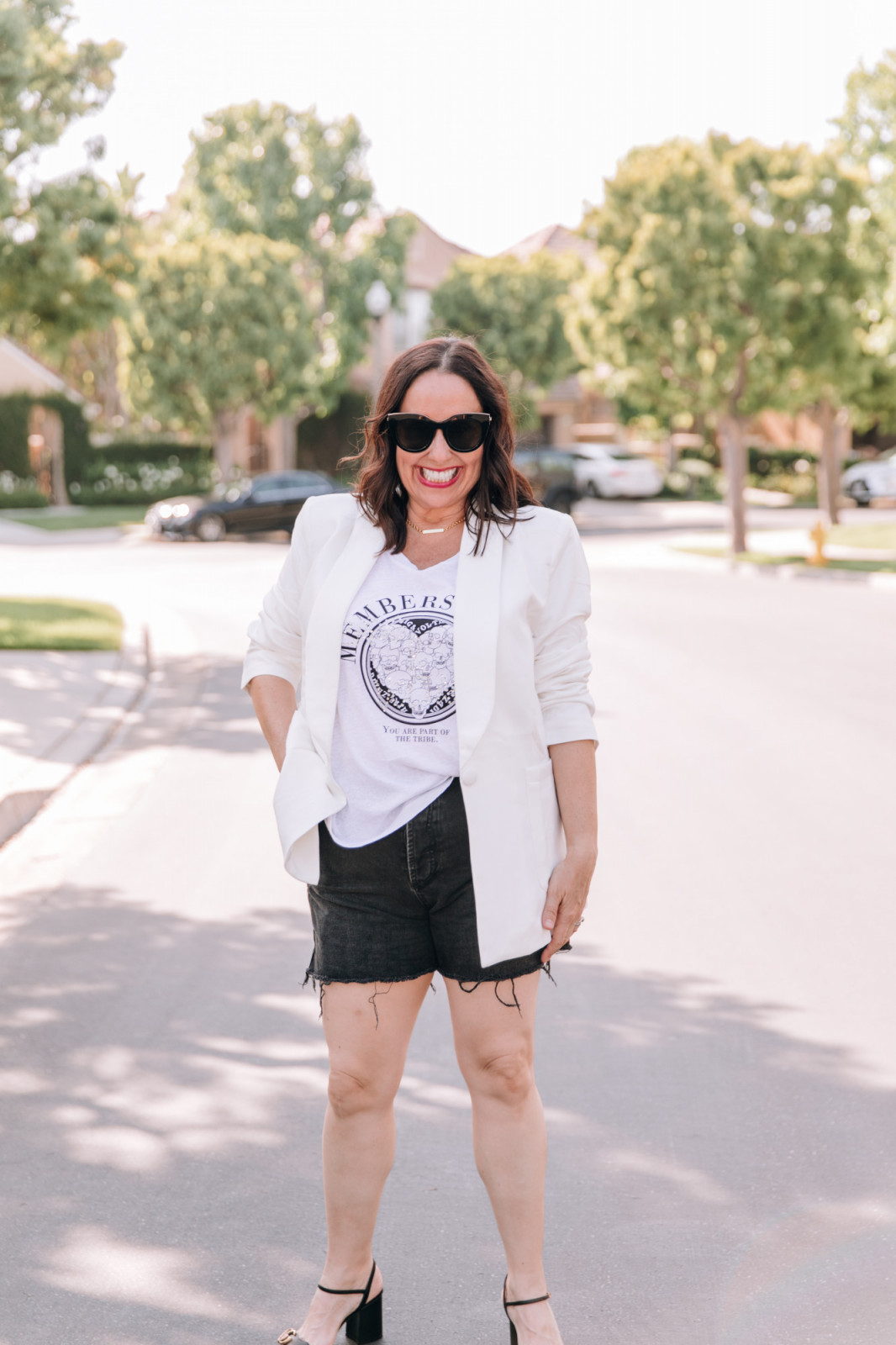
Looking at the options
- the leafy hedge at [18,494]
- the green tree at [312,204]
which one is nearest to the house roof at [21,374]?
the leafy hedge at [18,494]

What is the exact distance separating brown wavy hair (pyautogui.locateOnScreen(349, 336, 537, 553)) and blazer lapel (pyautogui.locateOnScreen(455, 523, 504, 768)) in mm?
149

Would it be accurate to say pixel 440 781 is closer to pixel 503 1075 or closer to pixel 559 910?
pixel 559 910

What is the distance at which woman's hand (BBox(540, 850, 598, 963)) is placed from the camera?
8.94ft

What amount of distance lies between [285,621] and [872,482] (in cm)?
4035

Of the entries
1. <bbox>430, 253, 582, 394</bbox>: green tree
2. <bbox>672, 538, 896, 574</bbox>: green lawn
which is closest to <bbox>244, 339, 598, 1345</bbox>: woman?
<bbox>672, 538, 896, 574</bbox>: green lawn

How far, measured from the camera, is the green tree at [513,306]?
4703cm

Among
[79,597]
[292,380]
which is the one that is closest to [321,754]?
[79,597]

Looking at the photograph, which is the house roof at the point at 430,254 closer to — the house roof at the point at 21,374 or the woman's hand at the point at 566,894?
the house roof at the point at 21,374

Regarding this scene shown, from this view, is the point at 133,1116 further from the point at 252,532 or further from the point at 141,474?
the point at 141,474

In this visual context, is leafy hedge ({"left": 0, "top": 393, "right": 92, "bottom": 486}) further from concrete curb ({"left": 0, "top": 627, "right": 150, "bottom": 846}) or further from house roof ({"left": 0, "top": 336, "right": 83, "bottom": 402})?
concrete curb ({"left": 0, "top": 627, "right": 150, "bottom": 846})

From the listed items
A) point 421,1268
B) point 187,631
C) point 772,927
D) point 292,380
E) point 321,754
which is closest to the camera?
point 321,754

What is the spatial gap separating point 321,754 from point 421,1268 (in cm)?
127

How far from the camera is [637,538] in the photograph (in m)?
31.7

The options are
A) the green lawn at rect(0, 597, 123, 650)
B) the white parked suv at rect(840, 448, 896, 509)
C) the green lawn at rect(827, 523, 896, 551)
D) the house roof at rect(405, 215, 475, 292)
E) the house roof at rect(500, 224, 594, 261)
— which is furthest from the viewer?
the house roof at rect(500, 224, 594, 261)
